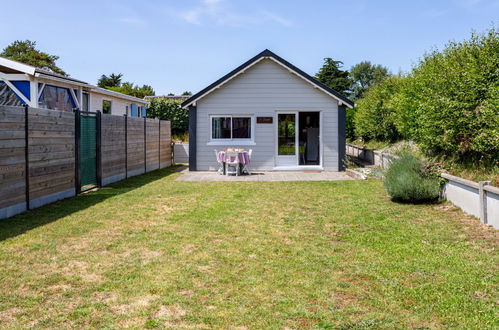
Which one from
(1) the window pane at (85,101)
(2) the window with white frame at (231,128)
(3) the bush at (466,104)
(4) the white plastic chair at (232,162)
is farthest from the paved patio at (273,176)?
(1) the window pane at (85,101)

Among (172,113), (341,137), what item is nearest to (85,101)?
(172,113)

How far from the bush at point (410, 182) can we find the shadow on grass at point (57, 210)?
21.5 feet

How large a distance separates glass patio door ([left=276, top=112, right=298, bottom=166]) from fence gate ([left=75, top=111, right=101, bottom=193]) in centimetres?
788

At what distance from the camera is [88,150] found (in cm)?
1127

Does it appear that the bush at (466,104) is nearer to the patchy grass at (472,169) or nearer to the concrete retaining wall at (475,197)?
the patchy grass at (472,169)

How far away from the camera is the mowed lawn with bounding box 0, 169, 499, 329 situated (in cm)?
363

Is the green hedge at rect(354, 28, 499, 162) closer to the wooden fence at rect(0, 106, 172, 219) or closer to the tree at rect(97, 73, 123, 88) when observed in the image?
the wooden fence at rect(0, 106, 172, 219)

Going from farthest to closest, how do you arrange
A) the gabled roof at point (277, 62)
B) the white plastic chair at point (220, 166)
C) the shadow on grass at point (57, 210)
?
the gabled roof at point (277, 62) → the white plastic chair at point (220, 166) → the shadow on grass at point (57, 210)

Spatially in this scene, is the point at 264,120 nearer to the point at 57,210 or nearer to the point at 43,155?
the point at 43,155

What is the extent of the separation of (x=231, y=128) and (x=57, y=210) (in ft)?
32.8

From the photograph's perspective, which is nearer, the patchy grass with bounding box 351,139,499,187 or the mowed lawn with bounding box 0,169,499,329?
the mowed lawn with bounding box 0,169,499,329

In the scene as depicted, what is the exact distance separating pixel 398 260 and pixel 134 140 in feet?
37.7

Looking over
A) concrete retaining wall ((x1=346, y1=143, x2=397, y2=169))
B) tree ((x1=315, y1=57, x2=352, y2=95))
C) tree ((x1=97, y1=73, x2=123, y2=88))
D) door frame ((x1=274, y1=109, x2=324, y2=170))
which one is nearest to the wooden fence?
door frame ((x1=274, y1=109, x2=324, y2=170))

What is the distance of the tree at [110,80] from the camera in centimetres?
7312
